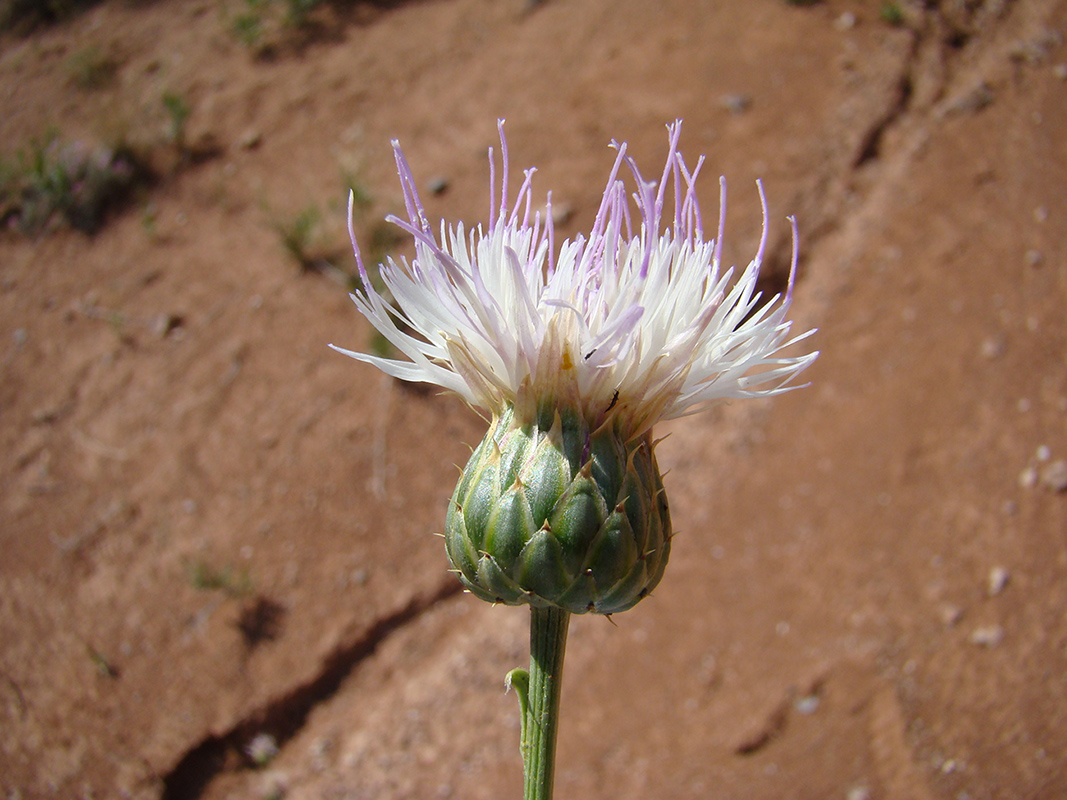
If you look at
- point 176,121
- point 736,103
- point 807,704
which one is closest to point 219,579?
point 807,704

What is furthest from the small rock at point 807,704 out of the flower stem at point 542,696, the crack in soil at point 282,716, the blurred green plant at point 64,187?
the blurred green plant at point 64,187

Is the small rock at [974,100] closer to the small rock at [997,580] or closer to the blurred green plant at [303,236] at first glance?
the small rock at [997,580]

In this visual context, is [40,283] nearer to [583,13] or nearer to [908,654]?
[583,13]

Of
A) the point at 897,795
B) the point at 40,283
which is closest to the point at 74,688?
the point at 40,283

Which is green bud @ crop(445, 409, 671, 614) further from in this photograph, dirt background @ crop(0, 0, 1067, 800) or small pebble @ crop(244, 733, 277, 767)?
small pebble @ crop(244, 733, 277, 767)

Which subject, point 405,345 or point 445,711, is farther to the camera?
point 445,711

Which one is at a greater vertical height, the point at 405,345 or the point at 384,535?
the point at 405,345
